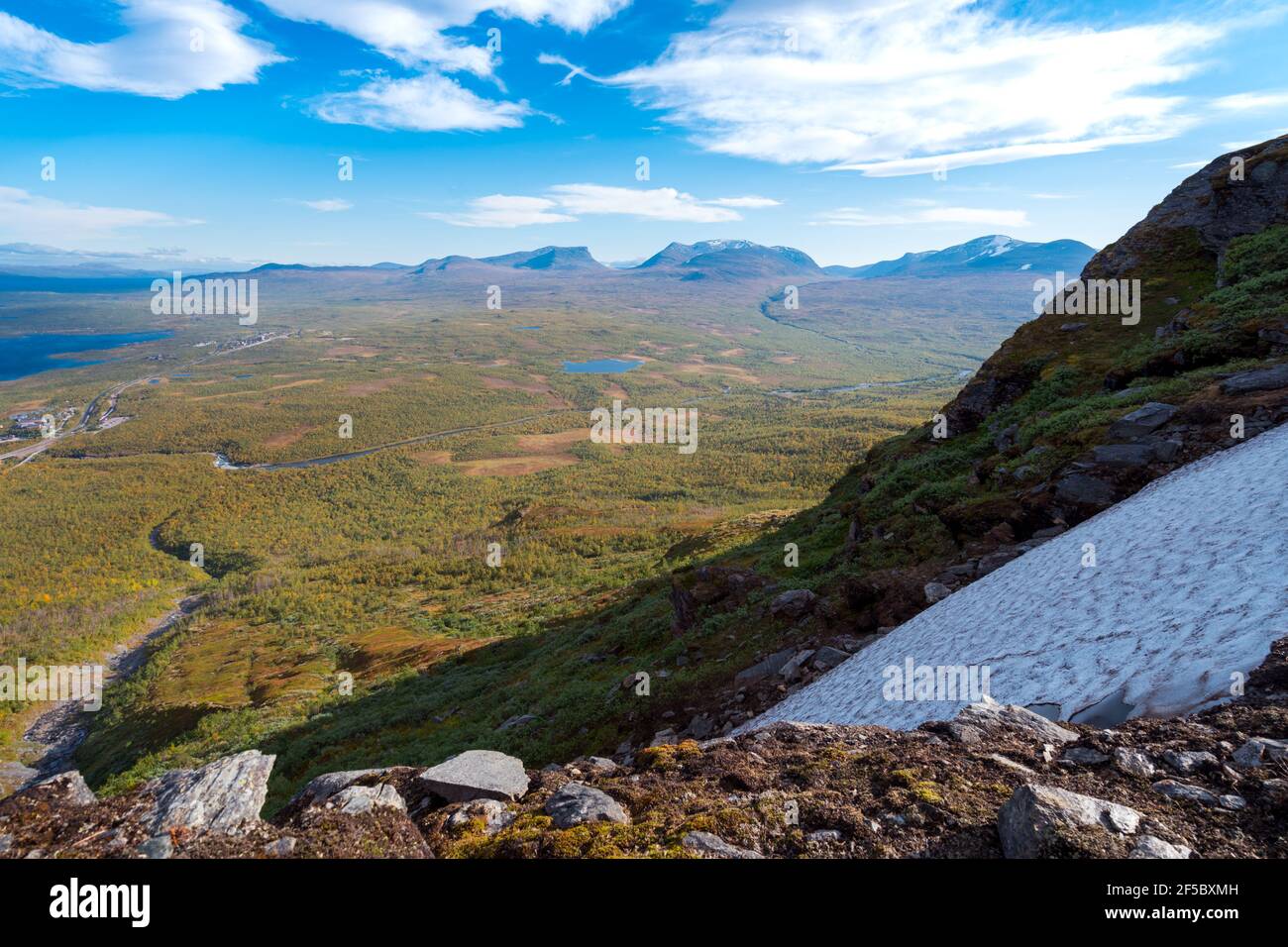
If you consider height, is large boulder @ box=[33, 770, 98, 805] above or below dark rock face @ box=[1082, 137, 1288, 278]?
below

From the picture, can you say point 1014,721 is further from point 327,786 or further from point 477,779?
point 327,786

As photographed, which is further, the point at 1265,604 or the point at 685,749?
the point at 685,749

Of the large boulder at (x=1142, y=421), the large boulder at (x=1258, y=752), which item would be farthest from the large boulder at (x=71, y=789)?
the large boulder at (x=1142, y=421)

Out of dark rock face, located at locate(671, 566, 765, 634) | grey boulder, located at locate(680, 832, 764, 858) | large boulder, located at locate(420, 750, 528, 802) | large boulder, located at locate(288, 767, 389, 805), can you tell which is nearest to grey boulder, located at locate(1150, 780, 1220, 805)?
grey boulder, located at locate(680, 832, 764, 858)

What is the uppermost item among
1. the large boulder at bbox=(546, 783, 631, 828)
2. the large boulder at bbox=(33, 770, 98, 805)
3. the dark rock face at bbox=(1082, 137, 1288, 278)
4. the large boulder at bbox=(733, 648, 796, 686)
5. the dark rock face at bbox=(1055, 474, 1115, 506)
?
the dark rock face at bbox=(1082, 137, 1288, 278)

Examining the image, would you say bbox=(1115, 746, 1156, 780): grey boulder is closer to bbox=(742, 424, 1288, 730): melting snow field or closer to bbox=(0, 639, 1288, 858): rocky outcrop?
bbox=(0, 639, 1288, 858): rocky outcrop

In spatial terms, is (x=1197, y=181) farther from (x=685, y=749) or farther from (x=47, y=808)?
(x=47, y=808)
